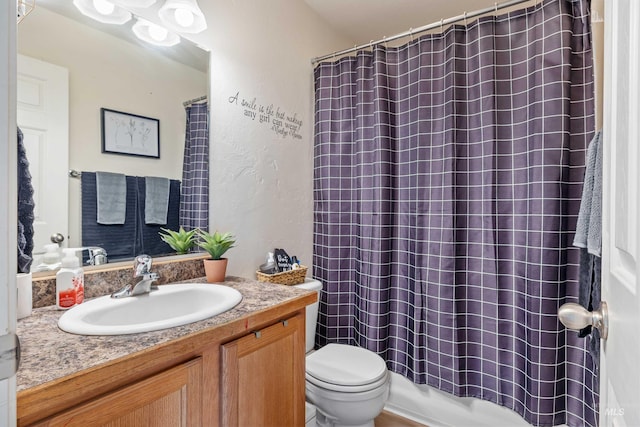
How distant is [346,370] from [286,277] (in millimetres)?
516

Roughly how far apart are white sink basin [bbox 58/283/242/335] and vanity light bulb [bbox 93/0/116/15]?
100cm

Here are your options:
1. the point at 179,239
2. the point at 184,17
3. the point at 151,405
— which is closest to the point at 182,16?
the point at 184,17

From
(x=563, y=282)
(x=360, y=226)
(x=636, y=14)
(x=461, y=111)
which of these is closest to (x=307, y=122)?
(x=360, y=226)

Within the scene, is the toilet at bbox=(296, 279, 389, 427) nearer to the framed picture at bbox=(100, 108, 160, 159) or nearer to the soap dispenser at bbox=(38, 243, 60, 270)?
the soap dispenser at bbox=(38, 243, 60, 270)

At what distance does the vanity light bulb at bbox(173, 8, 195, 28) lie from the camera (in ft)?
4.25

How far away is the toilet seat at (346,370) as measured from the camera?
137cm

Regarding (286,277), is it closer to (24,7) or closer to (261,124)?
(261,124)

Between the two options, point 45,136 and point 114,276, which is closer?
point 45,136

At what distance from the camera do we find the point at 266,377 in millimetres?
997

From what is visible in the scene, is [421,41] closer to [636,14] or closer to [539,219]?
[539,219]

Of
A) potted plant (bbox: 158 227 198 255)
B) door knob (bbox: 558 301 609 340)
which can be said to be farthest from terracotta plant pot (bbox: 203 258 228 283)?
door knob (bbox: 558 301 609 340)

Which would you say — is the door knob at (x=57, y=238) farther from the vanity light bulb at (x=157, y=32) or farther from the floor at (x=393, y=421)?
the floor at (x=393, y=421)

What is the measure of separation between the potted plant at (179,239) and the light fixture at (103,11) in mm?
791

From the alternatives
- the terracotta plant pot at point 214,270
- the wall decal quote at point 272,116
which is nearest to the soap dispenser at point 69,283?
Result: the terracotta plant pot at point 214,270
